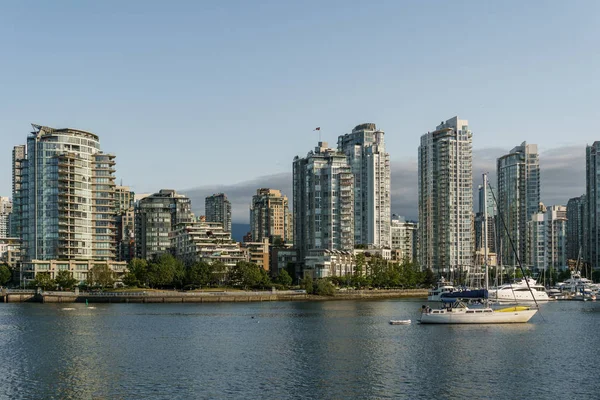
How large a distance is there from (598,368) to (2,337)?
297 ft

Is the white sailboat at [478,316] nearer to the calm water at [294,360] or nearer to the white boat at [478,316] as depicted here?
the white boat at [478,316]

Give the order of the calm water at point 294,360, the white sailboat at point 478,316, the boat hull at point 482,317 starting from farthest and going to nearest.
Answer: the white sailboat at point 478,316
the boat hull at point 482,317
the calm water at point 294,360

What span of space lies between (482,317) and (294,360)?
2254 inches

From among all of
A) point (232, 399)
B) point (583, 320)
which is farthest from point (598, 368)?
point (583, 320)

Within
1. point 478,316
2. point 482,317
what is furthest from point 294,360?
point 482,317

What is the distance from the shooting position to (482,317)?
147000 millimetres

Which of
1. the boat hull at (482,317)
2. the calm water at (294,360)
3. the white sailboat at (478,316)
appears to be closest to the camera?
the calm water at (294,360)

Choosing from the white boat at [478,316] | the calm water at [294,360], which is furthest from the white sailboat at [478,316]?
the calm water at [294,360]

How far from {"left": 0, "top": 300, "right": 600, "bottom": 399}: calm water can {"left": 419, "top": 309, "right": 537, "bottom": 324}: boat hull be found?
289 centimetres

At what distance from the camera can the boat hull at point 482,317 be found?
146m

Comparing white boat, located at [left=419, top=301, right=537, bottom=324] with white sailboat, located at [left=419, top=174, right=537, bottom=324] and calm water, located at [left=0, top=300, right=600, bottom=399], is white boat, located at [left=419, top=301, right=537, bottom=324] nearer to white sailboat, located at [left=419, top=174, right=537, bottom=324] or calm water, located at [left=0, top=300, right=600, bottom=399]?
white sailboat, located at [left=419, top=174, right=537, bottom=324]

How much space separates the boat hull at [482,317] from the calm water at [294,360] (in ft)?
9.49

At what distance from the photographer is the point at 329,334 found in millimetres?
134000

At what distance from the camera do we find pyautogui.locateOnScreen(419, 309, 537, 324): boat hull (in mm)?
146000
